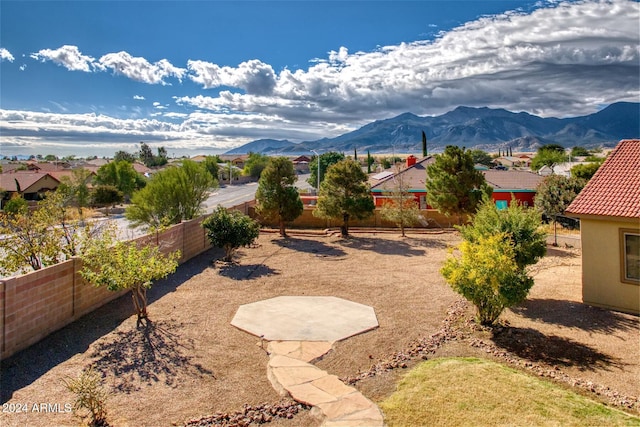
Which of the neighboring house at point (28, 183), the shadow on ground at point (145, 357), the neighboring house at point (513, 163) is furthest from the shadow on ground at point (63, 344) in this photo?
the neighboring house at point (513, 163)

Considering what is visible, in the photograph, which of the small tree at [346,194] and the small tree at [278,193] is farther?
the small tree at [278,193]

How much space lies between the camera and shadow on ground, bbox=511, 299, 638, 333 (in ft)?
38.4

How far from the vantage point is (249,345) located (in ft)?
33.9

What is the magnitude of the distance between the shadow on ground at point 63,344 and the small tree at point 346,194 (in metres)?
12.9

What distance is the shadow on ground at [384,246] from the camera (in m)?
22.5

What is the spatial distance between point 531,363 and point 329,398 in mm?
4627

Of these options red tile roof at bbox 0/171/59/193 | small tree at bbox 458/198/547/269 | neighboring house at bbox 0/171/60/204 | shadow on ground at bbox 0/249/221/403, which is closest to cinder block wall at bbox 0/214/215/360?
shadow on ground at bbox 0/249/221/403

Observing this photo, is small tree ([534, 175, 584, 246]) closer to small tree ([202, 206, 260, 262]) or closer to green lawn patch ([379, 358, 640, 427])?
small tree ([202, 206, 260, 262])

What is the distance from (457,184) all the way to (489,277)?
17.1 metres

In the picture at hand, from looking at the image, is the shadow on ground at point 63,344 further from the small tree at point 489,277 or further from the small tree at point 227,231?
the small tree at point 489,277

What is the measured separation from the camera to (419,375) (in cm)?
848

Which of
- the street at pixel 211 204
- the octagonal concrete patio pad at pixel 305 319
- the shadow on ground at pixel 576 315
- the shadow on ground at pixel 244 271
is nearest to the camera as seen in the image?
the octagonal concrete patio pad at pixel 305 319

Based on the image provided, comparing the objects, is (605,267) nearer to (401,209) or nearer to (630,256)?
(630,256)

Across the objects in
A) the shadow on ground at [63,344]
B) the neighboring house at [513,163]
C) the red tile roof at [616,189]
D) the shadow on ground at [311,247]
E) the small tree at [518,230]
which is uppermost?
the neighboring house at [513,163]
